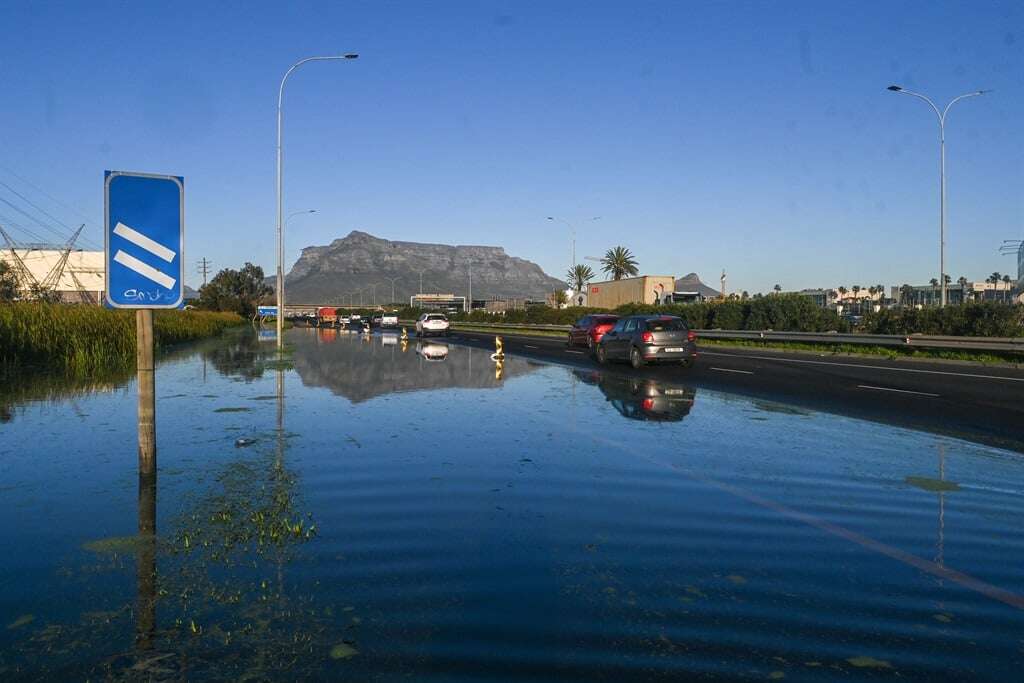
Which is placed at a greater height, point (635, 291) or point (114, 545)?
point (635, 291)

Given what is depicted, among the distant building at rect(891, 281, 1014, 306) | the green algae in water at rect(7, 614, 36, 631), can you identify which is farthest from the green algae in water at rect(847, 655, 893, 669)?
the distant building at rect(891, 281, 1014, 306)

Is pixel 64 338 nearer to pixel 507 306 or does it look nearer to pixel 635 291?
pixel 635 291

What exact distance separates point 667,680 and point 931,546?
3133mm

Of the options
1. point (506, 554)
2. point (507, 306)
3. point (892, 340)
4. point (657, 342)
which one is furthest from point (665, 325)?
point (507, 306)

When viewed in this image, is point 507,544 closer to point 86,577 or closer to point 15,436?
point 86,577

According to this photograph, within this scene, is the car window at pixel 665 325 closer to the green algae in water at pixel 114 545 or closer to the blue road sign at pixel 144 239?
the blue road sign at pixel 144 239

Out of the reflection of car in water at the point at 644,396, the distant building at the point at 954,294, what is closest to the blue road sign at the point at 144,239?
the reflection of car in water at the point at 644,396

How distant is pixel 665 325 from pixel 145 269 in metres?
19.2

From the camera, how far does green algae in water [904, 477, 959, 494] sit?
25.6 feet

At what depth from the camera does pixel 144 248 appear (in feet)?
24.2

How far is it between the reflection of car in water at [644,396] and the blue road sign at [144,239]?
766 centimetres

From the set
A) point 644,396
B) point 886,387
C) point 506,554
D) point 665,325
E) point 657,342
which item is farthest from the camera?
point 665,325

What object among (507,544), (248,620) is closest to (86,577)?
(248,620)

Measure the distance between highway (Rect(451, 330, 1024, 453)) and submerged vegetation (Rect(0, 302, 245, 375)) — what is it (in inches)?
552
